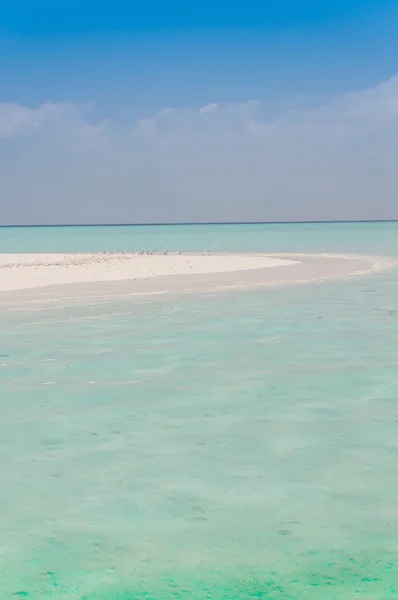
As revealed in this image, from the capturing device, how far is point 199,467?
17.5 ft

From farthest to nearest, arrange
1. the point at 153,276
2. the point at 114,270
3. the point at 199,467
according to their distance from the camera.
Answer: the point at 114,270
the point at 153,276
the point at 199,467

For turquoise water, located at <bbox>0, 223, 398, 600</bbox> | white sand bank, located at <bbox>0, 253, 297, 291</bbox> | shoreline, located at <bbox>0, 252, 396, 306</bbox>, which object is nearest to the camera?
turquoise water, located at <bbox>0, 223, 398, 600</bbox>

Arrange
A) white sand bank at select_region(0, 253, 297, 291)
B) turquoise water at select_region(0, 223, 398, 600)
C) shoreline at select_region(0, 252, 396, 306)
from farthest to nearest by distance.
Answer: white sand bank at select_region(0, 253, 297, 291) < shoreline at select_region(0, 252, 396, 306) < turquoise water at select_region(0, 223, 398, 600)

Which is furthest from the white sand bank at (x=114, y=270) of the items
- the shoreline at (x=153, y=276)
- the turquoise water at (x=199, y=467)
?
the turquoise water at (x=199, y=467)

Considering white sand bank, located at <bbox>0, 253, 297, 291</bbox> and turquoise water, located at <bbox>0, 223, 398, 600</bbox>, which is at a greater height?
white sand bank, located at <bbox>0, 253, 297, 291</bbox>

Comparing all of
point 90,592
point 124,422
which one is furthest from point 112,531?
point 124,422

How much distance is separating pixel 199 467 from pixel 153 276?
1605 centimetres

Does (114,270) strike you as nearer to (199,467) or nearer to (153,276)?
(153,276)

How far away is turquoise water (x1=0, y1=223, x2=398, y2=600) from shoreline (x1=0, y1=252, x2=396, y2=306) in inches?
249

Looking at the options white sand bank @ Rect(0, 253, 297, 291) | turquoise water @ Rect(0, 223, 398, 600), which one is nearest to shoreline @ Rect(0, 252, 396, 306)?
white sand bank @ Rect(0, 253, 297, 291)

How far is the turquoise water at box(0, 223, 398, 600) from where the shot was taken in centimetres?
383

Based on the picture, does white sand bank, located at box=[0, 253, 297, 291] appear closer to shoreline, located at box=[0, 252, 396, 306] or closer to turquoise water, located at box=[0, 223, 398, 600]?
shoreline, located at box=[0, 252, 396, 306]

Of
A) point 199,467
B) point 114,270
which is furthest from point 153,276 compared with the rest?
point 199,467

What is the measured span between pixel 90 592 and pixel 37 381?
4.71 meters
